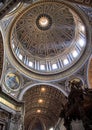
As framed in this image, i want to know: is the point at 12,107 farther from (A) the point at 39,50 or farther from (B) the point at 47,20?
(B) the point at 47,20

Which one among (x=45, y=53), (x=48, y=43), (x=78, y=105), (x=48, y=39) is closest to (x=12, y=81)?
(x=45, y=53)

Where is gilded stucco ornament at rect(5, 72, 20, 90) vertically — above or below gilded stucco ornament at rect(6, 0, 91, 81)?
below

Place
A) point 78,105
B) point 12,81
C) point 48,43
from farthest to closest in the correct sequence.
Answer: point 48,43, point 12,81, point 78,105

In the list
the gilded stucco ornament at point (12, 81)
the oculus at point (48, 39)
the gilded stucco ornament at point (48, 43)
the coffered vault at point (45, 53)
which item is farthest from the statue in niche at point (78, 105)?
the oculus at point (48, 39)

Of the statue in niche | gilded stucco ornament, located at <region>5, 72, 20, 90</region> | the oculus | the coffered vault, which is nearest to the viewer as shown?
the statue in niche

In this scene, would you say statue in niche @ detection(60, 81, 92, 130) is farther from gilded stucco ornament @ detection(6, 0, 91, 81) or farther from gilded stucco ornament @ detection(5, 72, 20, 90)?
gilded stucco ornament @ detection(6, 0, 91, 81)

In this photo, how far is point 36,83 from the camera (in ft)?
64.6

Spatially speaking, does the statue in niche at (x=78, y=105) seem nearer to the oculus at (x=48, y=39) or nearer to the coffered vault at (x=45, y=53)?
the coffered vault at (x=45, y=53)

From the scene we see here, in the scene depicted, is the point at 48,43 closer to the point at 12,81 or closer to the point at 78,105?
the point at 12,81

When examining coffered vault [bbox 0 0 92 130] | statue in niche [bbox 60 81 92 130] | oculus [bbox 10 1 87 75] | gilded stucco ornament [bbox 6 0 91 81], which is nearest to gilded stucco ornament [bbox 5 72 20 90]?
coffered vault [bbox 0 0 92 130]

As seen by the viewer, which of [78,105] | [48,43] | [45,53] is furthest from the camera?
[48,43]

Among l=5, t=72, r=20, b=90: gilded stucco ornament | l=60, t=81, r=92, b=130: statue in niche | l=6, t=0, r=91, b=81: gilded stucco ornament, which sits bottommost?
l=60, t=81, r=92, b=130: statue in niche

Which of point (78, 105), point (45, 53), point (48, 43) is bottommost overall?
point (78, 105)

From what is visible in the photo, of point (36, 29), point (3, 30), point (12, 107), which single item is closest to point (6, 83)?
point (12, 107)
